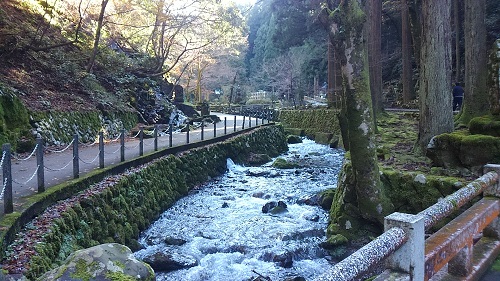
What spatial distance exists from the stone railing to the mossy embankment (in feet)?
12.3

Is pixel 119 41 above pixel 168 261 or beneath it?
above

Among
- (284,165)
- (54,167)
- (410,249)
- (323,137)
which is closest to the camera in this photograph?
(410,249)

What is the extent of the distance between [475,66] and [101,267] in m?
11.3

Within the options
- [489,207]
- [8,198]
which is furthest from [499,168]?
[8,198]

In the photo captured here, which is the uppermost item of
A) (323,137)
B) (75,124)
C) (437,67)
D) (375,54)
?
(375,54)

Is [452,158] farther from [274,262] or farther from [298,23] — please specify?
[298,23]

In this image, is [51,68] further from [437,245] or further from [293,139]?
[293,139]

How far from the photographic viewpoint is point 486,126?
741 cm

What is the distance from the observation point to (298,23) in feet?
149

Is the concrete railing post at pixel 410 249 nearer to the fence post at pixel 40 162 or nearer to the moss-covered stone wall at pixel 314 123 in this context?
the fence post at pixel 40 162

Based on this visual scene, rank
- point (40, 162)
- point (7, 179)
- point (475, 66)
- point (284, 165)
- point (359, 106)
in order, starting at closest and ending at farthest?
point (7, 179) < point (40, 162) < point (359, 106) < point (475, 66) < point (284, 165)

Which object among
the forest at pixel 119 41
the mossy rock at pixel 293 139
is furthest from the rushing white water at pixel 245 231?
the mossy rock at pixel 293 139

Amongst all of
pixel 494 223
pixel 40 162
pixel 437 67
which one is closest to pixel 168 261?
pixel 40 162

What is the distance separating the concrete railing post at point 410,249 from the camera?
262 centimetres
